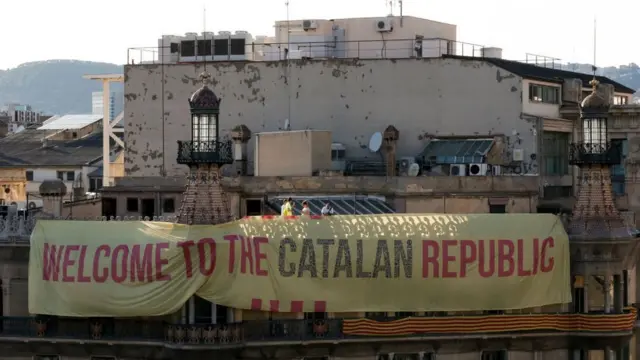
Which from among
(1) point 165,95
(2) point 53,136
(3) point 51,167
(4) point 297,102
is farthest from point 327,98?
(2) point 53,136

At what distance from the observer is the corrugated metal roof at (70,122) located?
504 feet

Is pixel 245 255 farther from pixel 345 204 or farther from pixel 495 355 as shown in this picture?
pixel 495 355

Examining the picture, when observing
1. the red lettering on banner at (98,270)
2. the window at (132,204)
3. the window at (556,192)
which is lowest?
the red lettering on banner at (98,270)

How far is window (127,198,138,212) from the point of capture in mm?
81000

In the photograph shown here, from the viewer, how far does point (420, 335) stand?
7200 centimetres

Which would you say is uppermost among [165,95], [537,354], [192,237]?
[165,95]

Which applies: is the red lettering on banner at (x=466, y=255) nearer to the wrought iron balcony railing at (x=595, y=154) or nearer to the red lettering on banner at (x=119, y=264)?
the wrought iron balcony railing at (x=595, y=154)

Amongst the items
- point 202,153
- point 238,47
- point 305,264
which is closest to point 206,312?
point 305,264

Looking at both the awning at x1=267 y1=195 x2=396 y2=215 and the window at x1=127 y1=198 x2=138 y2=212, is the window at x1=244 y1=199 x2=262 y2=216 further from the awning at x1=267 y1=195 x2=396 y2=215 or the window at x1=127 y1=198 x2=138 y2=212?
the window at x1=127 y1=198 x2=138 y2=212

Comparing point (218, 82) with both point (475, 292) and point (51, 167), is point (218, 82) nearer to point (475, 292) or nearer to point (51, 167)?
point (475, 292)

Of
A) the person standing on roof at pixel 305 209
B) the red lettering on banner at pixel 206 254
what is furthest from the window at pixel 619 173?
the red lettering on banner at pixel 206 254

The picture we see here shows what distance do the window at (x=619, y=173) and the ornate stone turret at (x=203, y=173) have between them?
26.4m

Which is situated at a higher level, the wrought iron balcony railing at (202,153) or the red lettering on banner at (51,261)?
the wrought iron balcony railing at (202,153)

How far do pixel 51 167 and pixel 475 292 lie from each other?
233ft
